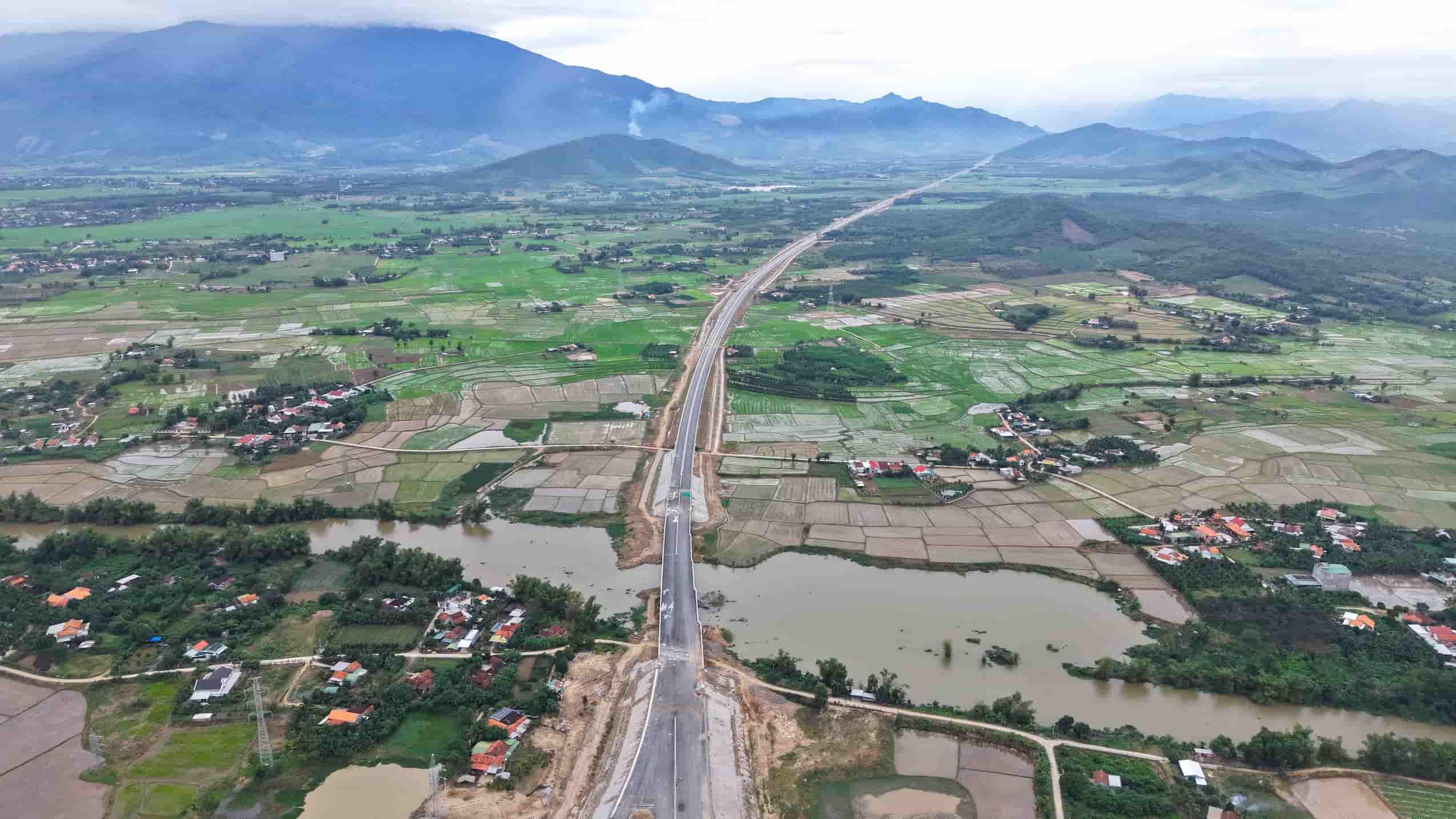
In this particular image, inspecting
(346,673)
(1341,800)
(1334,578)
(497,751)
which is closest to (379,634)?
(346,673)

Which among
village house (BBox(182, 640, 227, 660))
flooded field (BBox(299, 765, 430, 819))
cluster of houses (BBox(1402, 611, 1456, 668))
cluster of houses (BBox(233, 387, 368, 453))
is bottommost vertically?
flooded field (BBox(299, 765, 430, 819))

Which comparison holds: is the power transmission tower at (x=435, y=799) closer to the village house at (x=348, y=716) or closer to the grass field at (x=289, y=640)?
the village house at (x=348, y=716)

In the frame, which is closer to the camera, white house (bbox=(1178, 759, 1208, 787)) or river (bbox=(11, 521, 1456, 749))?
white house (bbox=(1178, 759, 1208, 787))

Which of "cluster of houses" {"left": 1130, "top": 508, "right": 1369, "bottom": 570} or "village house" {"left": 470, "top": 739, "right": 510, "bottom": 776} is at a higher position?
"cluster of houses" {"left": 1130, "top": 508, "right": 1369, "bottom": 570}

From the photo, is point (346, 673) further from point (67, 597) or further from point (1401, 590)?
point (1401, 590)

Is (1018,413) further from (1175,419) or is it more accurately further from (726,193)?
(726,193)

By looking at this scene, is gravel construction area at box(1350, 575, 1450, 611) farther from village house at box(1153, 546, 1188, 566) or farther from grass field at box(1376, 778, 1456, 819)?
grass field at box(1376, 778, 1456, 819)

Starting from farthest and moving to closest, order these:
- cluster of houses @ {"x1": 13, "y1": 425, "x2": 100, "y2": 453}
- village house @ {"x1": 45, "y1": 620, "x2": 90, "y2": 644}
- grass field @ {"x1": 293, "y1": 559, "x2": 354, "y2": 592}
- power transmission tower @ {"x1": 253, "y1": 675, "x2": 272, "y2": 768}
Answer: cluster of houses @ {"x1": 13, "y1": 425, "x2": 100, "y2": 453} → grass field @ {"x1": 293, "y1": 559, "x2": 354, "y2": 592} → village house @ {"x1": 45, "y1": 620, "x2": 90, "y2": 644} → power transmission tower @ {"x1": 253, "y1": 675, "x2": 272, "y2": 768}

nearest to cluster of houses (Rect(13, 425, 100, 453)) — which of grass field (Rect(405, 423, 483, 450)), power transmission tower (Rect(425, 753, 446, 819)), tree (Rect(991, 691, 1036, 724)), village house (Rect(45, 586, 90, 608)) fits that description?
grass field (Rect(405, 423, 483, 450))
